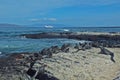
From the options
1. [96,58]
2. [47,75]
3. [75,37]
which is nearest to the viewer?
[47,75]

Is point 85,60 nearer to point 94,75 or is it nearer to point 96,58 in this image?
point 96,58

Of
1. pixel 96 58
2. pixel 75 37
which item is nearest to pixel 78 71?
pixel 96 58

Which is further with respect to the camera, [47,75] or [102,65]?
[102,65]

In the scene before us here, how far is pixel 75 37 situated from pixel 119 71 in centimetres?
5208

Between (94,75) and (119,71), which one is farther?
(119,71)

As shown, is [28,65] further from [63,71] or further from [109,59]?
[109,59]

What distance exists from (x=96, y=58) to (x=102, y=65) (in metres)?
2.22

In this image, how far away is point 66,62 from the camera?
901 inches

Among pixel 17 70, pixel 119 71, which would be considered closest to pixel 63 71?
pixel 17 70

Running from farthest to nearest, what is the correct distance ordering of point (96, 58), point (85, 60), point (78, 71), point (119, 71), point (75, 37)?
point (75, 37) < point (96, 58) < point (85, 60) < point (119, 71) < point (78, 71)

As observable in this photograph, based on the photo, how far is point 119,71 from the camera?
22.8 meters

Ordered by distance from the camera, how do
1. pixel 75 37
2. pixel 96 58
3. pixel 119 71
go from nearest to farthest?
pixel 119 71 < pixel 96 58 < pixel 75 37

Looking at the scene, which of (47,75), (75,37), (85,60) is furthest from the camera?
(75,37)

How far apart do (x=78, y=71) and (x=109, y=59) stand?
20.6 feet
